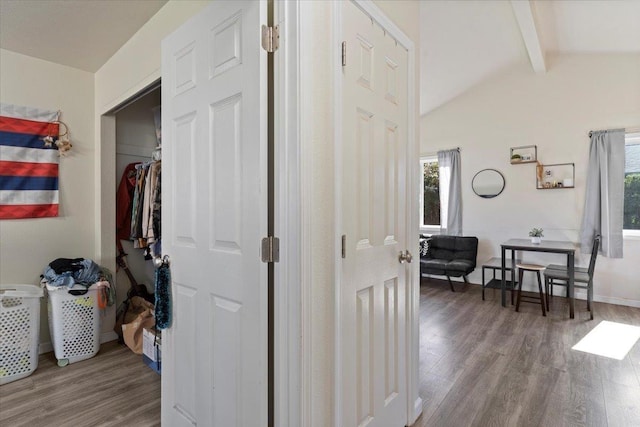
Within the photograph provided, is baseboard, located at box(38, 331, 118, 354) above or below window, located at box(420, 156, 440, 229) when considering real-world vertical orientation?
below

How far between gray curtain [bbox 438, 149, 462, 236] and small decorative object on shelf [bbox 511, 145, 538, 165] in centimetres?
76

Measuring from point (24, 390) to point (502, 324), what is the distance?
13.1 feet

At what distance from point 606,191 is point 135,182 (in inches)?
206

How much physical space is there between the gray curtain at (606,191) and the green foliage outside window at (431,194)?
1.97 meters

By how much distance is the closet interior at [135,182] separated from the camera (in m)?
2.76

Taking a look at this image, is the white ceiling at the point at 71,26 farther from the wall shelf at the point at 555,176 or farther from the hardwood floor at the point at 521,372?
the wall shelf at the point at 555,176

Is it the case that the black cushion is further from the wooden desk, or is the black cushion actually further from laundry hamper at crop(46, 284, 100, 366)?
laundry hamper at crop(46, 284, 100, 366)

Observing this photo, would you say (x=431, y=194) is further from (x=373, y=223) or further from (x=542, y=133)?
(x=373, y=223)

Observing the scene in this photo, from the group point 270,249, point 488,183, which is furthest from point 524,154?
point 270,249

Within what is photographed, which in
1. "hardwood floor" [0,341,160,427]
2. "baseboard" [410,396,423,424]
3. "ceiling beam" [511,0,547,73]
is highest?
"ceiling beam" [511,0,547,73]

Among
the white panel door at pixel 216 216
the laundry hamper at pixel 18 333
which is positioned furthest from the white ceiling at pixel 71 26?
the laundry hamper at pixel 18 333

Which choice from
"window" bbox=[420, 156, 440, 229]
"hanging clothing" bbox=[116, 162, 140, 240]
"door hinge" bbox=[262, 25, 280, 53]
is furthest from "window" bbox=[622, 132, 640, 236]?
"hanging clothing" bbox=[116, 162, 140, 240]

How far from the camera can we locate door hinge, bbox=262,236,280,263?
1163mm

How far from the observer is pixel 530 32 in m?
3.40
